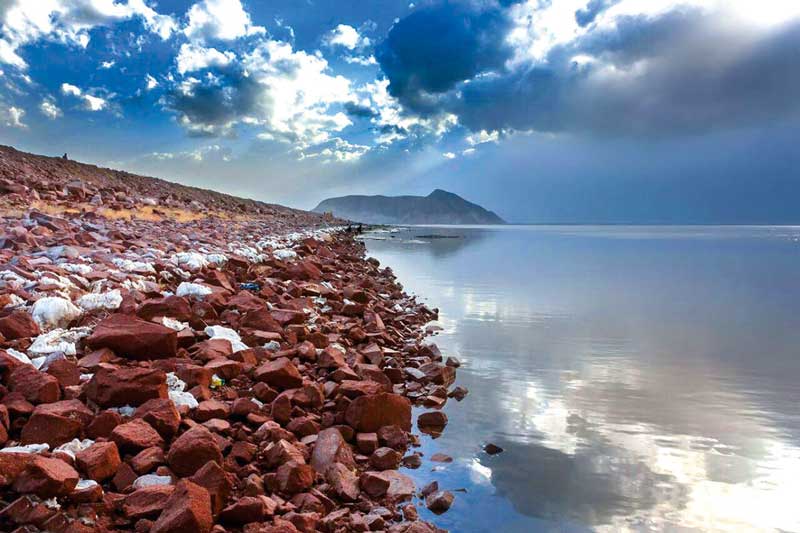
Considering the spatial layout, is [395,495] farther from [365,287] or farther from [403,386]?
[365,287]

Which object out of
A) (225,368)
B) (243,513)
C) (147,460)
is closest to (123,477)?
(147,460)

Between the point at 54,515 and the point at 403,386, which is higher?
the point at 54,515

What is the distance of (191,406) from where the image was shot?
14.1 feet

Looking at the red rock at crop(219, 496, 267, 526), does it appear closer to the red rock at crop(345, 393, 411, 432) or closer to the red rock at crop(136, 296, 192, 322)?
the red rock at crop(345, 393, 411, 432)

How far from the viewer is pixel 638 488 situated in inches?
179

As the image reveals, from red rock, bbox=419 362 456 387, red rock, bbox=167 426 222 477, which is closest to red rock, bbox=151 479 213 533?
red rock, bbox=167 426 222 477

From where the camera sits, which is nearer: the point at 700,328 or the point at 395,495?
the point at 395,495

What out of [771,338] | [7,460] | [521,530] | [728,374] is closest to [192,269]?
[7,460]

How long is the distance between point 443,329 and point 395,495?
735 centimetres

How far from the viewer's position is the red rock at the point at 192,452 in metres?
3.46

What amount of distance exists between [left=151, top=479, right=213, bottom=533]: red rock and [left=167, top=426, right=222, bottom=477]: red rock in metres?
0.39

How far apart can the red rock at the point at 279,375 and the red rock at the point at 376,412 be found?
742mm

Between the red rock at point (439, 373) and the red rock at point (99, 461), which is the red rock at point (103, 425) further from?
the red rock at point (439, 373)

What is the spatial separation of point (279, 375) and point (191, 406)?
3.54 feet
